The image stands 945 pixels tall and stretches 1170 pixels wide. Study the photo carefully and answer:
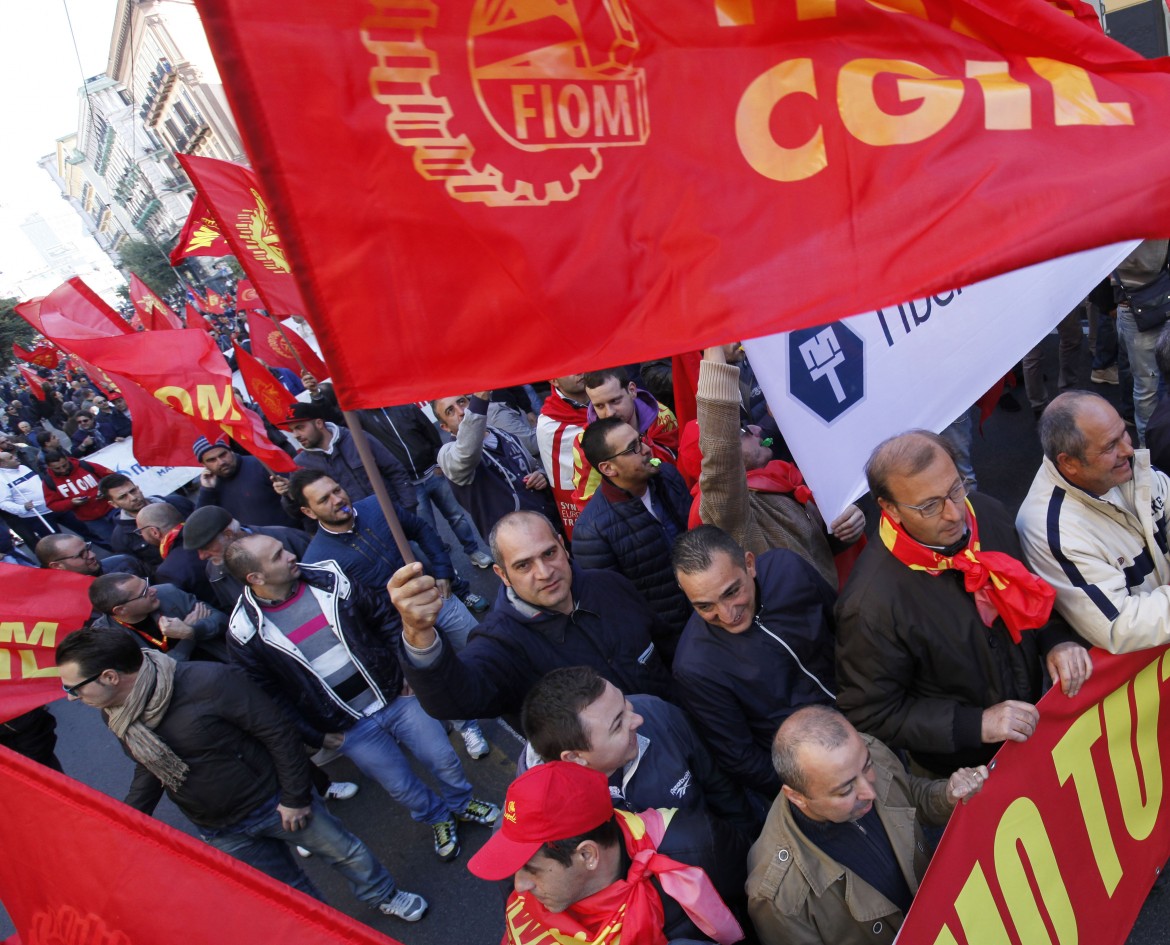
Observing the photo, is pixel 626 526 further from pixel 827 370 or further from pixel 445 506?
pixel 445 506

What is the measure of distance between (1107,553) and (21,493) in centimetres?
1045

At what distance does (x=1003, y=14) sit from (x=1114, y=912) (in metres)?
2.52

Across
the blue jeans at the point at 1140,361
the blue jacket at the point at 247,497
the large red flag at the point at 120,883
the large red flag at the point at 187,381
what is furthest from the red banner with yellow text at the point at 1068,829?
the blue jacket at the point at 247,497

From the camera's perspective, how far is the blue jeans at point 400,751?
12.2ft

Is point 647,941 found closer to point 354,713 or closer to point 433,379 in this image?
point 433,379

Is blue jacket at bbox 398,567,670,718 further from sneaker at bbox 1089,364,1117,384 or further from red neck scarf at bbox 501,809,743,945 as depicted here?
sneaker at bbox 1089,364,1117,384

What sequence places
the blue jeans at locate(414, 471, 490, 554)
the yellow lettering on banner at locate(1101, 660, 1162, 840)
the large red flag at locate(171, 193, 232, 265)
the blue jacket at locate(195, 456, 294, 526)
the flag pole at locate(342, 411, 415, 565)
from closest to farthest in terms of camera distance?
the flag pole at locate(342, 411, 415, 565) < the yellow lettering on banner at locate(1101, 660, 1162, 840) < the blue jacket at locate(195, 456, 294, 526) < the blue jeans at locate(414, 471, 490, 554) < the large red flag at locate(171, 193, 232, 265)

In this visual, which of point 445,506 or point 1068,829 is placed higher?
point 1068,829

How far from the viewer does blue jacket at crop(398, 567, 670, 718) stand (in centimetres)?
274

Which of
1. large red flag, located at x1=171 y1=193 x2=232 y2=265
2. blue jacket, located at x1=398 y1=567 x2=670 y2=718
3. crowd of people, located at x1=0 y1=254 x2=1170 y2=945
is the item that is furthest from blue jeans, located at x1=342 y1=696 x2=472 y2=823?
large red flag, located at x1=171 y1=193 x2=232 y2=265

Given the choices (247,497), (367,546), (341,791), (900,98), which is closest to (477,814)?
(341,791)

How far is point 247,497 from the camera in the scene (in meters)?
6.08

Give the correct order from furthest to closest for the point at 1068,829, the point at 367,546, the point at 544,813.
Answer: the point at 367,546, the point at 1068,829, the point at 544,813

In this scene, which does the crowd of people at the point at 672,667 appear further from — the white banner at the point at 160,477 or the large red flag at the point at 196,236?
the white banner at the point at 160,477
